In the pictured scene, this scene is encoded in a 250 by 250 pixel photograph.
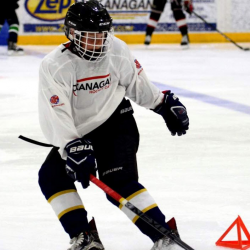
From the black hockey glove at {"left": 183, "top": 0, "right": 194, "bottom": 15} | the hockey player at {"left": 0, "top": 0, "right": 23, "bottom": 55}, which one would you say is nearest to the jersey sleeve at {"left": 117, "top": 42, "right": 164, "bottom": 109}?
the hockey player at {"left": 0, "top": 0, "right": 23, "bottom": 55}

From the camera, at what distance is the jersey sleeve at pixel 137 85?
2.12 meters

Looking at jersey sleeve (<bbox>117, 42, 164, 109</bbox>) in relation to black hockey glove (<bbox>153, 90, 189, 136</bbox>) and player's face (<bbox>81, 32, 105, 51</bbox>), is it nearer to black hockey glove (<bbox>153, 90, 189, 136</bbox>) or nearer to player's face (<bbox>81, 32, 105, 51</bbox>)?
black hockey glove (<bbox>153, 90, 189, 136</bbox>)

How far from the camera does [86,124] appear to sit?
80.1 inches

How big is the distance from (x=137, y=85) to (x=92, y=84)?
20 centimetres

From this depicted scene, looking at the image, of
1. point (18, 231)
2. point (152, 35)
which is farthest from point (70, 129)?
point (152, 35)

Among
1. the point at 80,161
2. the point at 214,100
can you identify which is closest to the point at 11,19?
the point at 214,100

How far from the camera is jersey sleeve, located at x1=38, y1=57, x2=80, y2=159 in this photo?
6.32 feet

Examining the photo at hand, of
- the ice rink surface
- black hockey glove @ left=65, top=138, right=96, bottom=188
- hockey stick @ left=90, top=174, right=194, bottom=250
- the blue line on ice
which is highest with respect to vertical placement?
black hockey glove @ left=65, top=138, right=96, bottom=188

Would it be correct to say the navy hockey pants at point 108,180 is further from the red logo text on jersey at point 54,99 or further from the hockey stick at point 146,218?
the red logo text on jersey at point 54,99

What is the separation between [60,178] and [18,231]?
12.2 inches

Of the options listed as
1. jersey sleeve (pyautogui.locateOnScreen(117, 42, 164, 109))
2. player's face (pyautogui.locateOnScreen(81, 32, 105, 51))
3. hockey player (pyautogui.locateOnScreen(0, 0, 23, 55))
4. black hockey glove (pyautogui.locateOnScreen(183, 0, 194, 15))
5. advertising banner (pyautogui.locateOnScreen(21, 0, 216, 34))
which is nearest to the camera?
player's face (pyautogui.locateOnScreen(81, 32, 105, 51))

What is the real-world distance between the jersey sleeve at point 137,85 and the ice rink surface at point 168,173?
414 millimetres

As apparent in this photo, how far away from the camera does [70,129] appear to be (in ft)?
6.31

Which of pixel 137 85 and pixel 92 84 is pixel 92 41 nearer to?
pixel 92 84
